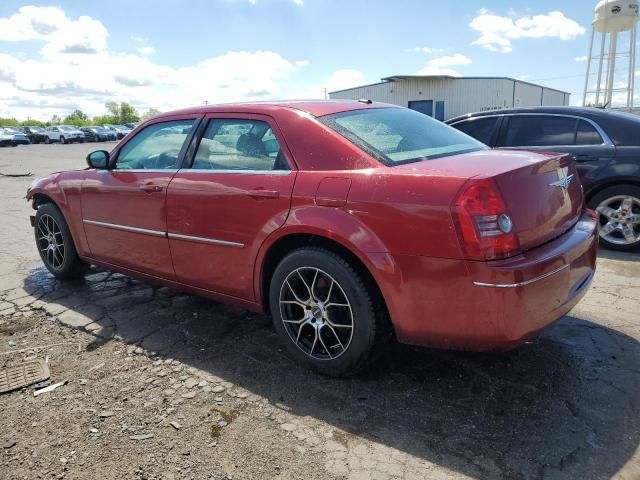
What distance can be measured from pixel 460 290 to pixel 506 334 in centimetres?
29

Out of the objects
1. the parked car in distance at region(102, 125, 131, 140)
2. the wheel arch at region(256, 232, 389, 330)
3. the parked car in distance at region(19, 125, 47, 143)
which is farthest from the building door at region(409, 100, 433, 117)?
the parked car in distance at region(19, 125, 47, 143)

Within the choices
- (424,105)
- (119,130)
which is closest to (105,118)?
(119,130)

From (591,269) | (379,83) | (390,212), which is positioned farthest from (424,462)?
(379,83)

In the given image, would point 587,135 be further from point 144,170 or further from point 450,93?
point 450,93

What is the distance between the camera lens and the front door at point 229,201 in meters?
2.99

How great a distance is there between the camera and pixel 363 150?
2787mm

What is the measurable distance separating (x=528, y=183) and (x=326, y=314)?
4.20 feet

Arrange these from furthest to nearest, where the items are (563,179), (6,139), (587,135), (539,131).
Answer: (6,139)
(539,131)
(587,135)
(563,179)

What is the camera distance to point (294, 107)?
3168 mm

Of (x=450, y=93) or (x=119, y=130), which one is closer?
(x=450, y=93)

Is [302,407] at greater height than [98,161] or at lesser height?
lesser

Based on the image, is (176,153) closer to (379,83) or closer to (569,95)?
(379,83)

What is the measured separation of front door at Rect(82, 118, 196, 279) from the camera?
11.9ft

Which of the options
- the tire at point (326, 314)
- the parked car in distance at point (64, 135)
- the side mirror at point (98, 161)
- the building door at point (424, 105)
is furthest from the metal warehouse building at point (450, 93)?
the tire at point (326, 314)
